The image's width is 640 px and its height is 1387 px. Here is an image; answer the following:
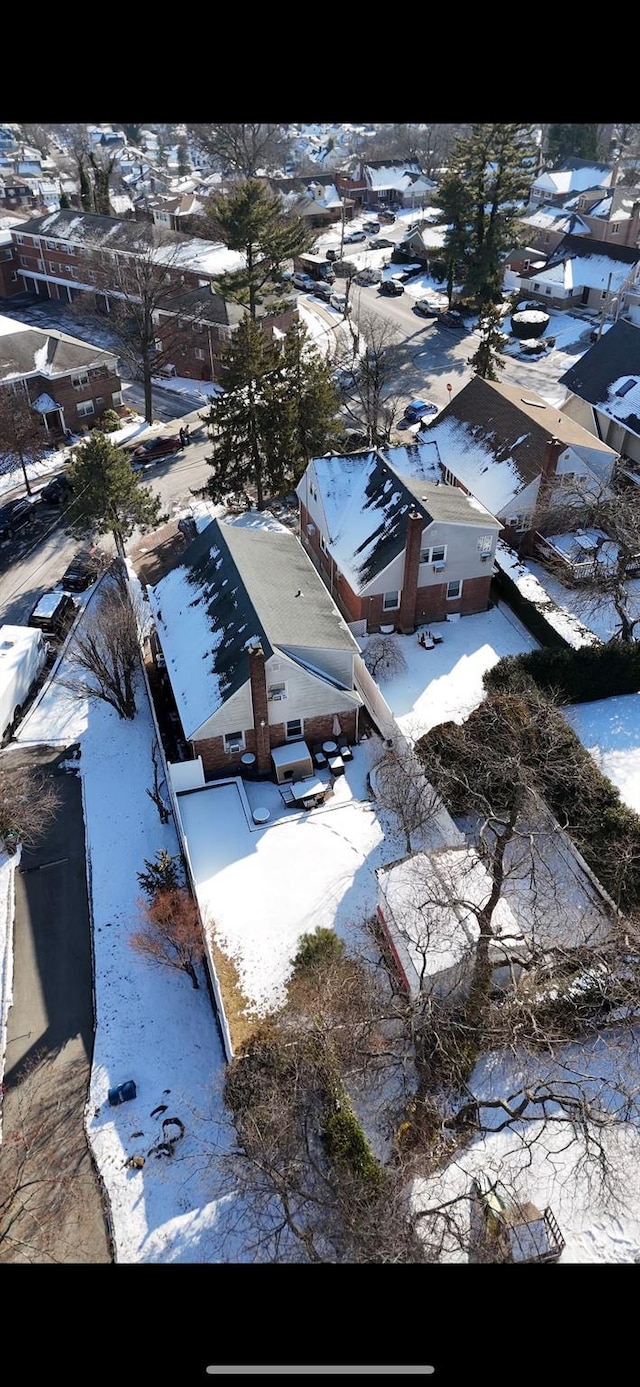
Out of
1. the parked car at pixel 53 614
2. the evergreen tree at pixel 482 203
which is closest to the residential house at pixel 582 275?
the evergreen tree at pixel 482 203

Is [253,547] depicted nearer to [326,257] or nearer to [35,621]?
[35,621]

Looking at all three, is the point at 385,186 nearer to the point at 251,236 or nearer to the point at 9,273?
the point at 9,273

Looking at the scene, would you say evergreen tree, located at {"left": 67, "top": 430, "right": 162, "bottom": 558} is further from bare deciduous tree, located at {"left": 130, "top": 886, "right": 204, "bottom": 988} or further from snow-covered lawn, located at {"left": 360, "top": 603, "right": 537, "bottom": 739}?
bare deciduous tree, located at {"left": 130, "top": 886, "right": 204, "bottom": 988}

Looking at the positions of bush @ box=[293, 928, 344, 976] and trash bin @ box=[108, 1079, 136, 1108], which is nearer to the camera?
trash bin @ box=[108, 1079, 136, 1108]

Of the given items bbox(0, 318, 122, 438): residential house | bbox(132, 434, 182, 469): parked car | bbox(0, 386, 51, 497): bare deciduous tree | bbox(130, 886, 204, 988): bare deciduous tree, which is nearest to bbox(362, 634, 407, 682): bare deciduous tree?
bbox(130, 886, 204, 988): bare deciduous tree

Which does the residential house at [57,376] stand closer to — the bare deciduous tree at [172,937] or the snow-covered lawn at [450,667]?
the snow-covered lawn at [450,667]

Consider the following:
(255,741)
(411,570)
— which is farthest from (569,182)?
(255,741)

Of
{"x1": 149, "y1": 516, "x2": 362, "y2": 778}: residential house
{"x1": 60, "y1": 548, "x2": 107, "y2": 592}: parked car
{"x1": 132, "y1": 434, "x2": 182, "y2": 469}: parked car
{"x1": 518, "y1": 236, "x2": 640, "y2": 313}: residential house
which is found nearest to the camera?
{"x1": 149, "y1": 516, "x2": 362, "y2": 778}: residential house
